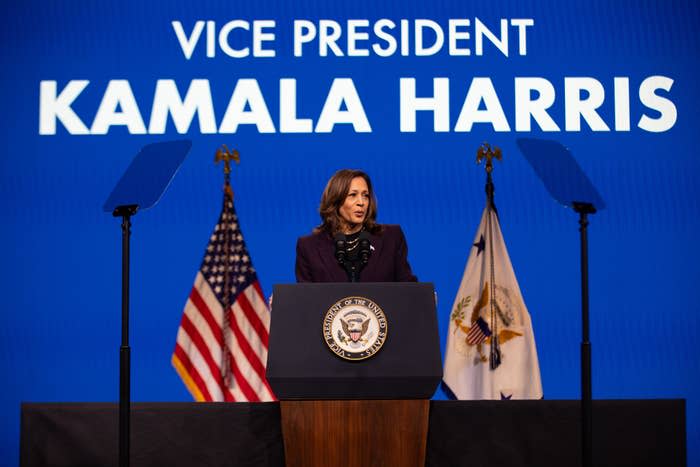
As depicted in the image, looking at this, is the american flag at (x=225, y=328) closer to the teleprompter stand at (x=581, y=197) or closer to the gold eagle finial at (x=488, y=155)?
the gold eagle finial at (x=488, y=155)

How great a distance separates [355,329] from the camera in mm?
2223

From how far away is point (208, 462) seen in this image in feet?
8.82

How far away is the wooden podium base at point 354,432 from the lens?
2.22m

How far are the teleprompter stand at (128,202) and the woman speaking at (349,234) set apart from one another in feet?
2.55

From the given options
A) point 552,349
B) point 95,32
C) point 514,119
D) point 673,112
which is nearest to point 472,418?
point 552,349

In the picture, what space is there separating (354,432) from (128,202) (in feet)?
3.16

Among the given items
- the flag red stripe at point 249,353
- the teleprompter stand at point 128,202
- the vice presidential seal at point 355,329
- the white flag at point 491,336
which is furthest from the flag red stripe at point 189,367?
the vice presidential seal at point 355,329

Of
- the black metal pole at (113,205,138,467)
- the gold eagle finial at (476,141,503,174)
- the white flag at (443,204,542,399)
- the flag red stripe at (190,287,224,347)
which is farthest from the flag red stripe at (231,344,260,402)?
the black metal pole at (113,205,138,467)

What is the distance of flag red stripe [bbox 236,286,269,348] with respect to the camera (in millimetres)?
4203

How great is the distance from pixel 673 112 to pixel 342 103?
78.8 inches

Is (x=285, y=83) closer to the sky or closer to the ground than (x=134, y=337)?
closer to the sky

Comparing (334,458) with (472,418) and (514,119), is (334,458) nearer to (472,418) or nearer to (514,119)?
(472,418)

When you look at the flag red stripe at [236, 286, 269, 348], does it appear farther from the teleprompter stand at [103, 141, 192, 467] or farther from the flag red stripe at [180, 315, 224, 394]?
the teleprompter stand at [103, 141, 192, 467]

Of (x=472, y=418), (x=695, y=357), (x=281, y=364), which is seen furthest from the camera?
(x=695, y=357)
